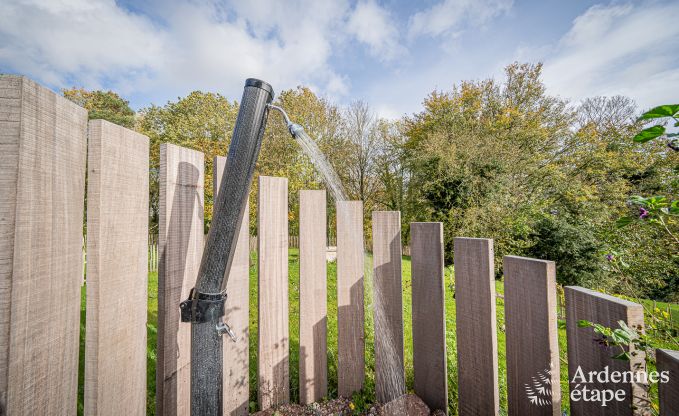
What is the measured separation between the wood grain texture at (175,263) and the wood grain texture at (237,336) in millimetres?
157

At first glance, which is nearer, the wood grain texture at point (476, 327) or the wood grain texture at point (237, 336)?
the wood grain texture at point (476, 327)

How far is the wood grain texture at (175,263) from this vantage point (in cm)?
97

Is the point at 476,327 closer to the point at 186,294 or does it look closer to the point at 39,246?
the point at 186,294

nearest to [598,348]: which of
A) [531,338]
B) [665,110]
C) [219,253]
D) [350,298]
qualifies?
[531,338]

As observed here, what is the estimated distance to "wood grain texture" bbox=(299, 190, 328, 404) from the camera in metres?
1.36

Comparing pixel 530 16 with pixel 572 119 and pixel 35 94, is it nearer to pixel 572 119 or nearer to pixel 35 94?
pixel 35 94

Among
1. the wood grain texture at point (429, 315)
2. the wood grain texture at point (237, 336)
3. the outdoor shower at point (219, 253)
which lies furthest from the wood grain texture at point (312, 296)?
the outdoor shower at point (219, 253)

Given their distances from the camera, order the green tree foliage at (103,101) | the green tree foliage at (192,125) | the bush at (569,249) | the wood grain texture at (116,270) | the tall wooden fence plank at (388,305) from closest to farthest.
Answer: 1. the wood grain texture at (116,270)
2. the tall wooden fence plank at (388,305)
3. the bush at (569,249)
4. the green tree foliage at (192,125)
5. the green tree foliage at (103,101)

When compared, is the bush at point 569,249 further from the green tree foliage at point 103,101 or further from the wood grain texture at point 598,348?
the green tree foliage at point 103,101

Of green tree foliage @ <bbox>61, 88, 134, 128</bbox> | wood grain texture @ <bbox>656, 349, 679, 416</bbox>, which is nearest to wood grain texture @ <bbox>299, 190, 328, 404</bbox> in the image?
wood grain texture @ <bbox>656, 349, 679, 416</bbox>

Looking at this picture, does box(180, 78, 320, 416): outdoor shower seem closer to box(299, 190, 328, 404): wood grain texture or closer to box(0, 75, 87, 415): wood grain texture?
box(0, 75, 87, 415): wood grain texture

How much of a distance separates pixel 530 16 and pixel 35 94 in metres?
4.01

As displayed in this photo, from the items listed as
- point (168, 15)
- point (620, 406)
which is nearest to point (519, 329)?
point (620, 406)

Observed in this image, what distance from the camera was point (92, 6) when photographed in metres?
2.33
